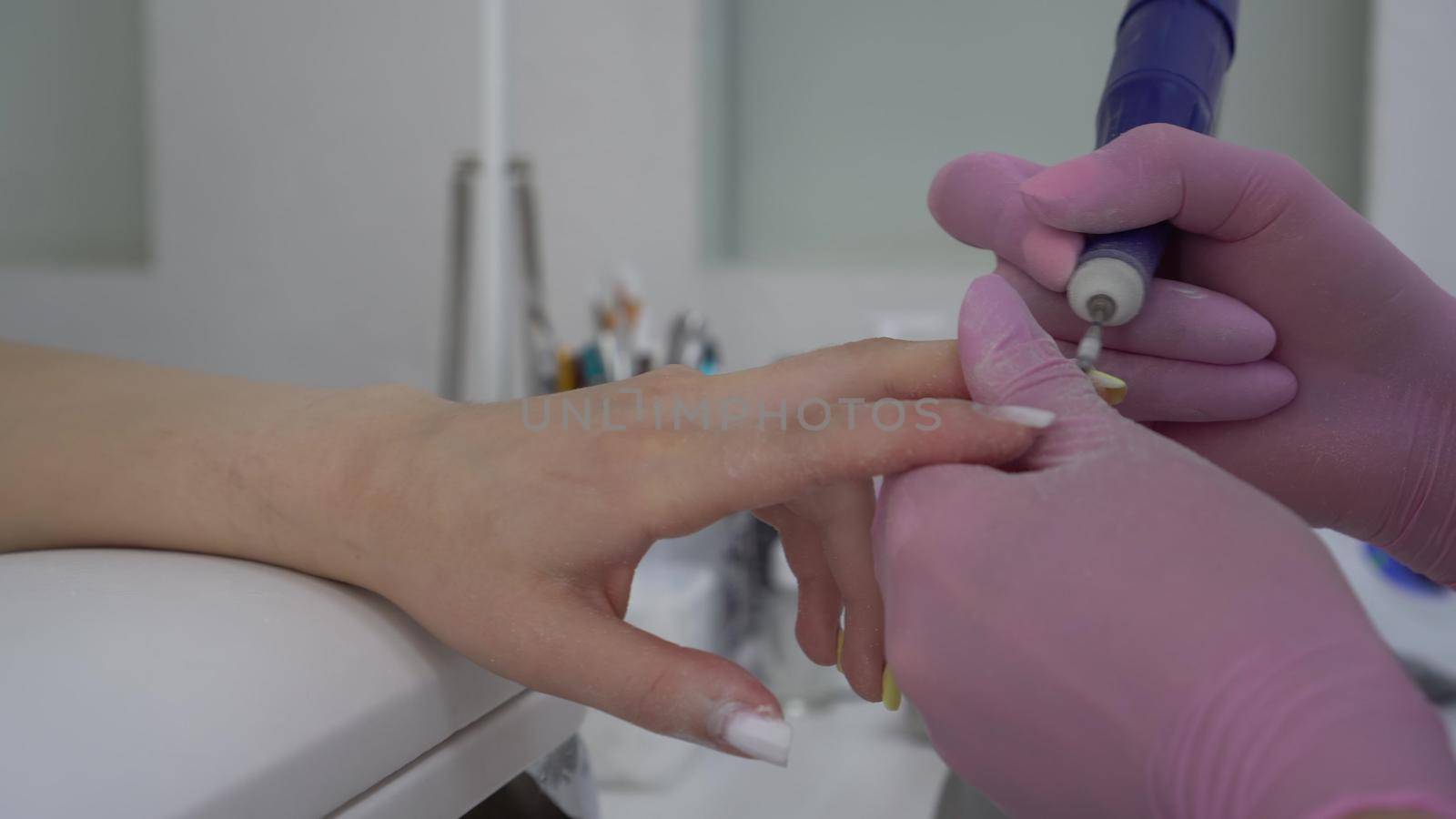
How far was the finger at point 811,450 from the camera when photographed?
1.12ft

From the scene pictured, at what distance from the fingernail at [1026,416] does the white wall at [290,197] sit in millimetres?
1234

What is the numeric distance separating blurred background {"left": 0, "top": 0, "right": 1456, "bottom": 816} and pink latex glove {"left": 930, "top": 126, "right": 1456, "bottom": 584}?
2.41ft

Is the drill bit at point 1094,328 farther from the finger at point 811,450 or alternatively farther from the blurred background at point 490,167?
the blurred background at point 490,167

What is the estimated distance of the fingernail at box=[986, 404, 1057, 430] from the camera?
1.12 ft

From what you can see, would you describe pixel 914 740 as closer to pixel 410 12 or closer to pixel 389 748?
pixel 389 748

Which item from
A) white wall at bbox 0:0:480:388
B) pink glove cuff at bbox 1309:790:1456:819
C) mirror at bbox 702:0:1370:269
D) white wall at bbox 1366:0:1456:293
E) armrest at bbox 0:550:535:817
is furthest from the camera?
white wall at bbox 0:0:480:388

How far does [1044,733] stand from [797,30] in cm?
139

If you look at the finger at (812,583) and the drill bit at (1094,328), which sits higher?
the drill bit at (1094,328)

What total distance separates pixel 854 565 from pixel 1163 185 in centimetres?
24

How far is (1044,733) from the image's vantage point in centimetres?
26

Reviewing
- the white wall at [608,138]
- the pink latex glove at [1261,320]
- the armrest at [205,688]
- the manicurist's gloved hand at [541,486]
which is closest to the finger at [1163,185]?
the pink latex glove at [1261,320]

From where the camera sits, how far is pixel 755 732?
34 centimetres

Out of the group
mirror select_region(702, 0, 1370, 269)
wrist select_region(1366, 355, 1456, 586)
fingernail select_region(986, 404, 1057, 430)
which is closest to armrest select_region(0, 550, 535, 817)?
fingernail select_region(986, 404, 1057, 430)

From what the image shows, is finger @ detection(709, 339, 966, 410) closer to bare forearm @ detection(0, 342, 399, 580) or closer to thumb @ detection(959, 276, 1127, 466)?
thumb @ detection(959, 276, 1127, 466)
